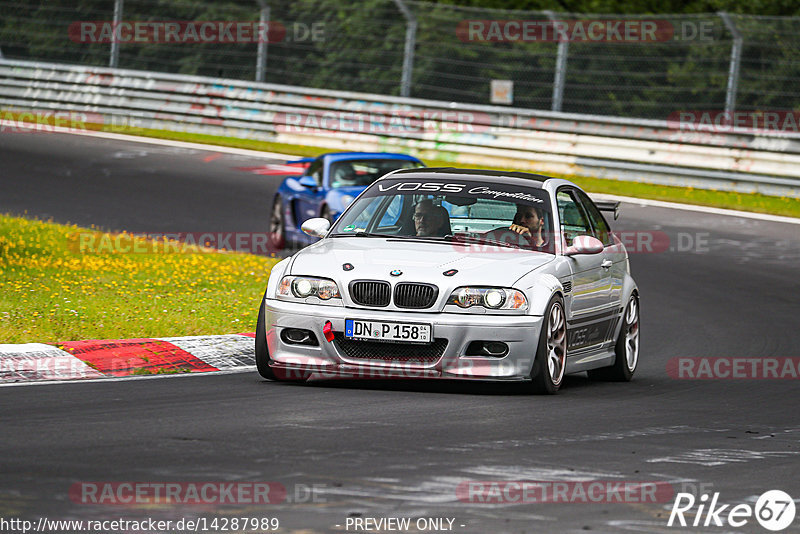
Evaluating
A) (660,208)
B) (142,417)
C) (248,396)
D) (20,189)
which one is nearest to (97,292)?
(248,396)

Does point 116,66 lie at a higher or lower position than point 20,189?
higher

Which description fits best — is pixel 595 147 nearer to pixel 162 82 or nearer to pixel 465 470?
pixel 162 82

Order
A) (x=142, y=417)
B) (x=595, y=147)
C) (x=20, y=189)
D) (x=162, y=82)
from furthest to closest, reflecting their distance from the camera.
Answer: (x=162, y=82)
(x=595, y=147)
(x=20, y=189)
(x=142, y=417)

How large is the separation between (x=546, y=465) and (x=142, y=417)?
88.4 inches

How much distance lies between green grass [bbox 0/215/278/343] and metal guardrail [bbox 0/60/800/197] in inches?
356

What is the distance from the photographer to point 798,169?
22.4 m

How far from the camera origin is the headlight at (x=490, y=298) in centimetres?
899

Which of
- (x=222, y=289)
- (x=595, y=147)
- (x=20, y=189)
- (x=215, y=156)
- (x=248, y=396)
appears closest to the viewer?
(x=248, y=396)

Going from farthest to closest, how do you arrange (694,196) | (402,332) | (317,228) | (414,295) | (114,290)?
(694,196)
(114,290)
(317,228)
(414,295)
(402,332)
